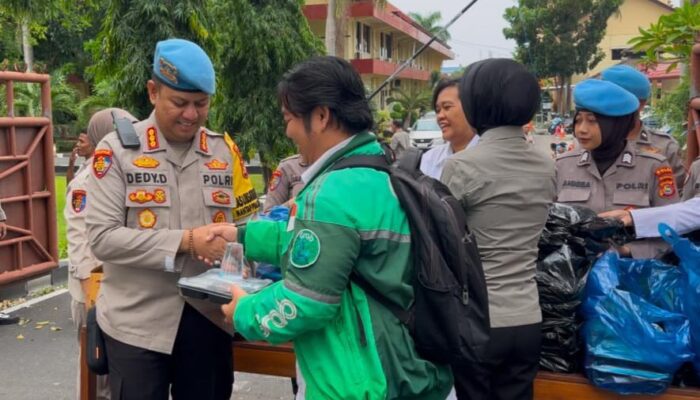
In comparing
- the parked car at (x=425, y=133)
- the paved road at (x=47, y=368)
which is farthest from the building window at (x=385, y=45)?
the paved road at (x=47, y=368)

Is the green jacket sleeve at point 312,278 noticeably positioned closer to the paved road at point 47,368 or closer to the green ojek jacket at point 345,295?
the green ojek jacket at point 345,295

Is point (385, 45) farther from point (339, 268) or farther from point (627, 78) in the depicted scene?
point (339, 268)

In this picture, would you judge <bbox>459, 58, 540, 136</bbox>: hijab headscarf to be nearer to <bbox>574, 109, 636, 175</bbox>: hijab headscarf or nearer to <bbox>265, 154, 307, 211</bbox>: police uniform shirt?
<bbox>574, 109, 636, 175</bbox>: hijab headscarf

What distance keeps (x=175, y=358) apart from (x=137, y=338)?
0.59ft

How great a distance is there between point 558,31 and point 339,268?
40.2 metres

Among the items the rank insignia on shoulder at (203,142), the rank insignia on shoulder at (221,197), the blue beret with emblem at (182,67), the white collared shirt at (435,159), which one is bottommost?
the rank insignia on shoulder at (221,197)

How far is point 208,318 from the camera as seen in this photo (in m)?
2.49

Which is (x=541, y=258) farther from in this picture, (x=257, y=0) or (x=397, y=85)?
(x=397, y=85)

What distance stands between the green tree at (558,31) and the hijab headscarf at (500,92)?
125ft

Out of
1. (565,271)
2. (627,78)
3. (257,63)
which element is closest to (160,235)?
(565,271)

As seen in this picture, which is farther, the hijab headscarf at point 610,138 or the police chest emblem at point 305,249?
the hijab headscarf at point 610,138

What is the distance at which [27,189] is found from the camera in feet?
21.2

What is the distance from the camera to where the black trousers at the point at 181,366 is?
7.85 ft

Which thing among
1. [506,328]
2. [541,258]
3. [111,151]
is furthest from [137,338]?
[541,258]
